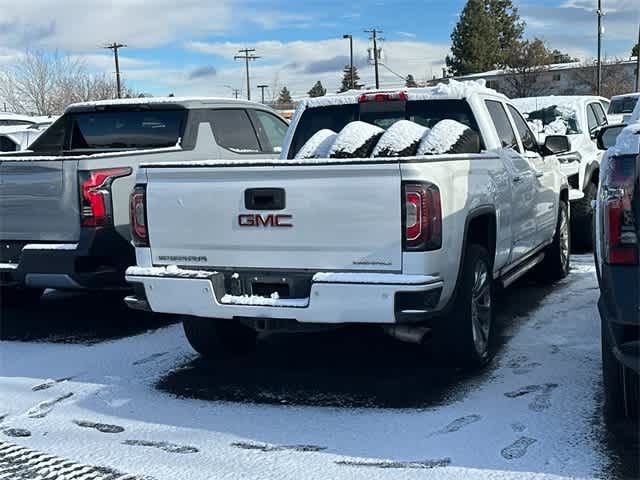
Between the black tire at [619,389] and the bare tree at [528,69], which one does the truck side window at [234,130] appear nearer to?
the black tire at [619,389]

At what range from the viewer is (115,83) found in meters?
56.3

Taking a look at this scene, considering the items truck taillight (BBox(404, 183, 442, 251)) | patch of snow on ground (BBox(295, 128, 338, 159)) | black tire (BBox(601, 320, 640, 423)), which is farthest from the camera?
patch of snow on ground (BBox(295, 128, 338, 159))

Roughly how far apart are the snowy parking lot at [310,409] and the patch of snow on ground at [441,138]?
1.44 meters

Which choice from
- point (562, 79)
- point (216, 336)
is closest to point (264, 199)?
point (216, 336)

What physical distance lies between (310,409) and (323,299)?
2.24 ft

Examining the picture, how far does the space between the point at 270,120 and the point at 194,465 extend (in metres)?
5.74

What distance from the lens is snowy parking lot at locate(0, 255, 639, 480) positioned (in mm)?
3764

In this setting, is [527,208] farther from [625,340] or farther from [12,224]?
[12,224]

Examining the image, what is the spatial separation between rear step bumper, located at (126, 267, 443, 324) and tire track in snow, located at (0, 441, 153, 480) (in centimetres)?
115

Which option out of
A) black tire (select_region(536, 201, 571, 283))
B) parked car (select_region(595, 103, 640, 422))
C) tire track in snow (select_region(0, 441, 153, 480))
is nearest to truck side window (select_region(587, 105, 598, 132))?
black tire (select_region(536, 201, 571, 283))

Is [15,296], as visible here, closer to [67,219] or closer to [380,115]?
[67,219]

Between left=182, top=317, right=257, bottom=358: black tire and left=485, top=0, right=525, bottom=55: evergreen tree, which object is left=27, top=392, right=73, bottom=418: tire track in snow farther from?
left=485, top=0, right=525, bottom=55: evergreen tree

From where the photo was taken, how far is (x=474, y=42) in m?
66.4


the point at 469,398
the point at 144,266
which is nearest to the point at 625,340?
the point at 469,398
